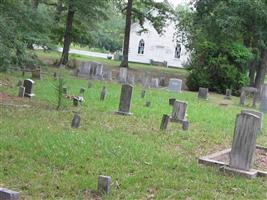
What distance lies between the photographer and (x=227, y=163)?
894 centimetres

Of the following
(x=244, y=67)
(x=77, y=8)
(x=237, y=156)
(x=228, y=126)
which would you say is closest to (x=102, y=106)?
(x=228, y=126)

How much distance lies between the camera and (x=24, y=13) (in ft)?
64.6

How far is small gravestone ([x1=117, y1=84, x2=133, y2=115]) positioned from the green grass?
1.44 ft

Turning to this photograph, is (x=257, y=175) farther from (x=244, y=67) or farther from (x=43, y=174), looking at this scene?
(x=244, y=67)

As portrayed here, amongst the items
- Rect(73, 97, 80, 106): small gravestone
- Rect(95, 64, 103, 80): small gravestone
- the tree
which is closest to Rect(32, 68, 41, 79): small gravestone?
Rect(95, 64, 103, 80): small gravestone

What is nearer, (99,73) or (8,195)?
(8,195)

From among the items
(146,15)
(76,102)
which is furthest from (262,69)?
(76,102)

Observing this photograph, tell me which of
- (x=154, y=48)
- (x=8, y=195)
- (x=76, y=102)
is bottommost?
(x=76, y=102)

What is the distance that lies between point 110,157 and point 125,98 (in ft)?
18.7

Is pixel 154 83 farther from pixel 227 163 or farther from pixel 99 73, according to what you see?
pixel 227 163

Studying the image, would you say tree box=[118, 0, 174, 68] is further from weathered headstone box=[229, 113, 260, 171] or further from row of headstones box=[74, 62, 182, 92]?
weathered headstone box=[229, 113, 260, 171]

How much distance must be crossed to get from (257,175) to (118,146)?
8.25 feet

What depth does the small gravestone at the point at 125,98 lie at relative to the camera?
14.2 meters

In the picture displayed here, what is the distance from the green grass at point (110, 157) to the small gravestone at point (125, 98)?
440 millimetres
